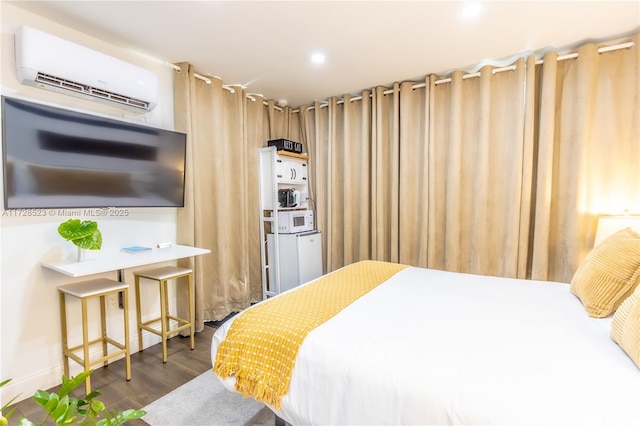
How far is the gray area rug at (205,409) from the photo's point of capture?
6.03 feet

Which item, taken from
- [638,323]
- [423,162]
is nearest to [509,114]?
[423,162]

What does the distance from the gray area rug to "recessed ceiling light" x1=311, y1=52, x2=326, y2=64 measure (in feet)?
9.26

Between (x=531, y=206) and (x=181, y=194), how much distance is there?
11.1ft

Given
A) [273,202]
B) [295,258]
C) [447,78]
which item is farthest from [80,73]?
[447,78]

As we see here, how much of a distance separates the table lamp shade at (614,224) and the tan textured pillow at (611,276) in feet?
2.46

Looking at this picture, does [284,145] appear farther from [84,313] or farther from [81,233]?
[84,313]

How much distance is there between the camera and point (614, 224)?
2.40m

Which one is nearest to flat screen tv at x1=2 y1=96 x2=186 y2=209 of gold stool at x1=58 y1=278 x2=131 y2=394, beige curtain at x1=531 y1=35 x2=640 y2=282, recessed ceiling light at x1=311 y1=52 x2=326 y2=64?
gold stool at x1=58 y1=278 x2=131 y2=394

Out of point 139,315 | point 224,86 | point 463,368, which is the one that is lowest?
point 139,315

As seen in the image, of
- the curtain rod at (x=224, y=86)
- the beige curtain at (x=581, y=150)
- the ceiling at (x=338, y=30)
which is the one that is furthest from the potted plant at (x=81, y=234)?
the beige curtain at (x=581, y=150)

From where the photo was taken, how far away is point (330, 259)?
4129 millimetres

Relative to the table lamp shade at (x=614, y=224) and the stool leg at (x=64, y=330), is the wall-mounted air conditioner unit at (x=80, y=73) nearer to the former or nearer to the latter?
the stool leg at (x=64, y=330)

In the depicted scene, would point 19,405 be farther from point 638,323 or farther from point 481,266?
point 481,266

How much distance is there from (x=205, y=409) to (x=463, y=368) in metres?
1.61
